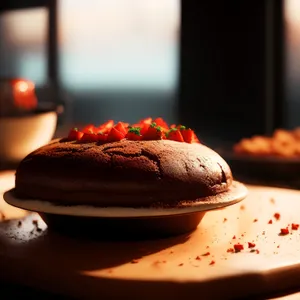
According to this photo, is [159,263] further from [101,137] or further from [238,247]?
[101,137]

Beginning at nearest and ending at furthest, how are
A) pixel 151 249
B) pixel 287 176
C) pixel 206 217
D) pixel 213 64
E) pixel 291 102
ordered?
pixel 151 249 → pixel 206 217 → pixel 287 176 → pixel 291 102 → pixel 213 64

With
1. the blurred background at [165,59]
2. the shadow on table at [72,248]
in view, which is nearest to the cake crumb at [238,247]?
the shadow on table at [72,248]

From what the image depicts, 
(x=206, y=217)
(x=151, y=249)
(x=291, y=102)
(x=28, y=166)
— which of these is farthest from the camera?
(x=291, y=102)

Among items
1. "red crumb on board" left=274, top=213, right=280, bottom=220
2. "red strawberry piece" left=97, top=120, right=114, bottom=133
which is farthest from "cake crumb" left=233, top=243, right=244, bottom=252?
"red strawberry piece" left=97, top=120, right=114, bottom=133

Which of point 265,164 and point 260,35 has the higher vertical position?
point 260,35

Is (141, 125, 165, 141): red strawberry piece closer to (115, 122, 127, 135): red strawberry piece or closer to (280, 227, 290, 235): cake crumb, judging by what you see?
(115, 122, 127, 135): red strawberry piece

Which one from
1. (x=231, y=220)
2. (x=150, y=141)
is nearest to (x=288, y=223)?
(x=231, y=220)

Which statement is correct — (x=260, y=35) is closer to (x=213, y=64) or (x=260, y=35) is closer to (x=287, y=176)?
(x=213, y=64)
